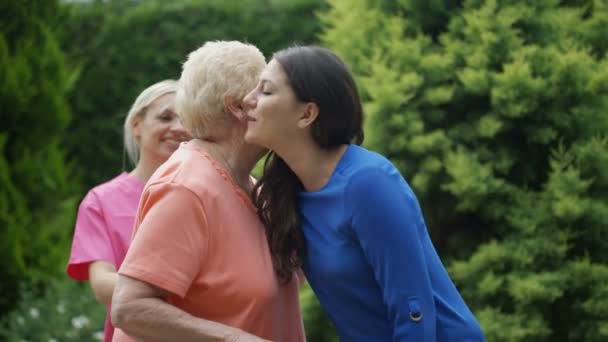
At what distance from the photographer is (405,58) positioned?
4297 mm

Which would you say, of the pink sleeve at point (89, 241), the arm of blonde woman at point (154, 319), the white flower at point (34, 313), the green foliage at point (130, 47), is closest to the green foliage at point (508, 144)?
the pink sleeve at point (89, 241)

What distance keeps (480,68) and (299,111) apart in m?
1.87

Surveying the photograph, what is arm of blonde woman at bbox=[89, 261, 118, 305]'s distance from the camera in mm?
A: 3283

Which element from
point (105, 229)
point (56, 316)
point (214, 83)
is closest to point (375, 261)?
point (214, 83)

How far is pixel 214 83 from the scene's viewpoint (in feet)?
8.73

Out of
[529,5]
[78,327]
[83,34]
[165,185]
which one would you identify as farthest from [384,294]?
[83,34]

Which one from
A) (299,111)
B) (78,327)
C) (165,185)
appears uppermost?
(299,111)

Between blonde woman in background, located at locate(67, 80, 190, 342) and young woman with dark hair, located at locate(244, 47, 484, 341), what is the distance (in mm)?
996

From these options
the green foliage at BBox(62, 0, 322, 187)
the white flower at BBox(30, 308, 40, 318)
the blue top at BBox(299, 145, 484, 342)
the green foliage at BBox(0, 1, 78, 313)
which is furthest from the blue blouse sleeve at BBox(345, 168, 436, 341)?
the green foliage at BBox(62, 0, 322, 187)

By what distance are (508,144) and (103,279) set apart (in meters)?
1.94

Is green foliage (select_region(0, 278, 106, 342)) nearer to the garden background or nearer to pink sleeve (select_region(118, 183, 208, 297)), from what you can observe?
the garden background

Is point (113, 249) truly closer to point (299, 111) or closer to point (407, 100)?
point (299, 111)

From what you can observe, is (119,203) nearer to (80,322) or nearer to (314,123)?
(314,123)

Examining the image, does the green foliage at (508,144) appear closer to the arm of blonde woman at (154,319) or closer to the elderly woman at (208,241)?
the elderly woman at (208,241)
